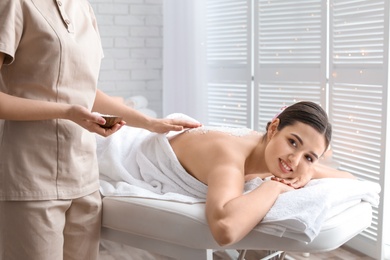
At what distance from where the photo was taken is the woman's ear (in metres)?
1.82

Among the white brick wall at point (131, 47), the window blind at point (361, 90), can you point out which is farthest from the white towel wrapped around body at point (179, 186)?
the white brick wall at point (131, 47)

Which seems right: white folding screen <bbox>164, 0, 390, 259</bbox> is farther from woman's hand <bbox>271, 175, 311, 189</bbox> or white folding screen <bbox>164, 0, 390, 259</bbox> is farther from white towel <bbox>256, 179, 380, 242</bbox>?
white towel <bbox>256, 179, 380, 242</bbox>

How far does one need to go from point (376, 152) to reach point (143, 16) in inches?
95.8

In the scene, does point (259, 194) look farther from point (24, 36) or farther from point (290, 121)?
point (24, 36)

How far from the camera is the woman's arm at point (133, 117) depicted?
6.03 ft

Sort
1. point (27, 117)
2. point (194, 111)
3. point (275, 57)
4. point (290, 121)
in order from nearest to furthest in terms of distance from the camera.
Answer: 1. point (27, 117)
2. point (290, 121)
3. point (275, 57)
4. point (194, 111)

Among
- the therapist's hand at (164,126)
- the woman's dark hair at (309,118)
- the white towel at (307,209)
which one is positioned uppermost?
the woman's dark hair at (309,118)

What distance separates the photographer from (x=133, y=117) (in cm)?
191

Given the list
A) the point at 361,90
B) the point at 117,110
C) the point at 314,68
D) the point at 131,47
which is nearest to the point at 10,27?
the point at 117,110

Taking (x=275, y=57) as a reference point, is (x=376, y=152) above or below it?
below

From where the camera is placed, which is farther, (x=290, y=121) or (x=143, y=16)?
(x=143, y=16)

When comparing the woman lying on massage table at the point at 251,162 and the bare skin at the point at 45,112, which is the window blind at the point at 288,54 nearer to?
the woman lying on massage table at the point at 251,162

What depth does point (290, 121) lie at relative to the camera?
5.84 ft

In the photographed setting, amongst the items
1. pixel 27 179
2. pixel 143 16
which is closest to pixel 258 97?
pixel 143 16
